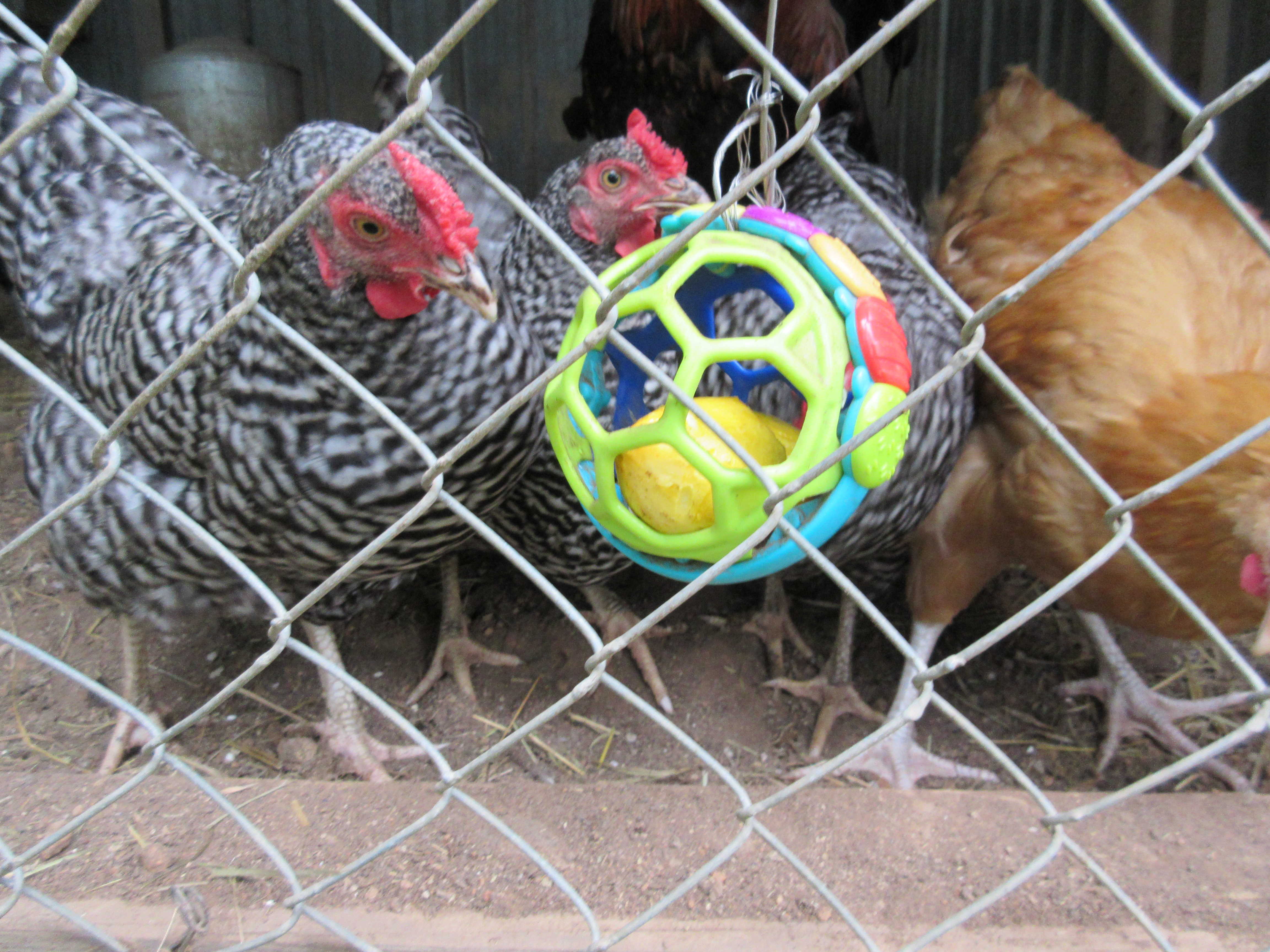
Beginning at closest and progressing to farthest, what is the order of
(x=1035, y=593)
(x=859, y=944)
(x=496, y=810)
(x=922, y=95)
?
(x=859, y=944), (x=496, y=810), (x=1035, y=593), (x=922, y=95)

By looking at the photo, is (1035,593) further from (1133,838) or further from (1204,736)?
(1133,838)

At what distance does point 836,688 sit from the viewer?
2115 mm

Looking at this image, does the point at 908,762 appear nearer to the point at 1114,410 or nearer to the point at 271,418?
the point at 1114,410

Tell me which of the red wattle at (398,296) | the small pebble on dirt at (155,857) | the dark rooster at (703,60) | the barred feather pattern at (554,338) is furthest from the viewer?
the dark rooster at (703,60)

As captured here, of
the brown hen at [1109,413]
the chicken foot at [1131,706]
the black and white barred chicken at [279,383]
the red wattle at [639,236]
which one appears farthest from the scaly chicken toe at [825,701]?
the red wattle at [639,236]

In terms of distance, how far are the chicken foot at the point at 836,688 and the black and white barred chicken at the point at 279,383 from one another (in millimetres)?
972

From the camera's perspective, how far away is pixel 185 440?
147 cm

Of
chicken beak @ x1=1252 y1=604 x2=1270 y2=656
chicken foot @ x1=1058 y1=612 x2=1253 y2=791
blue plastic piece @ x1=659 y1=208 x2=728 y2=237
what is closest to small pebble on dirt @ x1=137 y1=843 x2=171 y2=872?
blue plastic piece @ x1=659 y1=208 x2=728 y2=237

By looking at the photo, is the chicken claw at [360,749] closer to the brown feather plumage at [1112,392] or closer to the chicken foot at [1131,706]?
the brown feather plumage at [1112,392]

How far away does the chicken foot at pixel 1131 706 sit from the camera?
6.51 ft

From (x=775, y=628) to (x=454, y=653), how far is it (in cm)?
84

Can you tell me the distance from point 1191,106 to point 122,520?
1.67 meters

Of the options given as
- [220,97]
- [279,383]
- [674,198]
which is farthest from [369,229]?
[220,97]

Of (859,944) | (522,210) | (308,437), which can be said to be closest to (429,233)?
(308,437)
